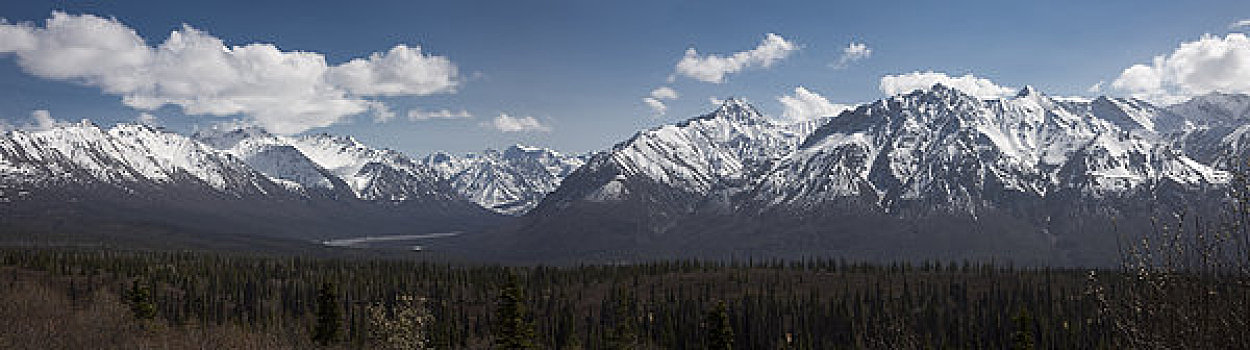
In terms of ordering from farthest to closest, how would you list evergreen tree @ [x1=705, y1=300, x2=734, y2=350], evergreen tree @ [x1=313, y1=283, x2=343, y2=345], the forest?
evergreen tree @ [x1=313, y1=283, x2=343, y2=345] < evergreen tree @ [x1=705, y1=300, x2=734, y2=350] < the forest

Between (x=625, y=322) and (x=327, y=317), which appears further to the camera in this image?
(x=625, y=322)

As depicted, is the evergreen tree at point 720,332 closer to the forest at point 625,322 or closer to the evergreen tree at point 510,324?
the forest at point 625,322

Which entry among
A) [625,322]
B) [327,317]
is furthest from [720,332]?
[327,317]

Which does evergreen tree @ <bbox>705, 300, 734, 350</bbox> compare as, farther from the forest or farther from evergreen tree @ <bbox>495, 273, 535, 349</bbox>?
evergreen tree @ <bbox>495, 273, 535, 349</bbox>

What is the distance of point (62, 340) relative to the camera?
92.3 m

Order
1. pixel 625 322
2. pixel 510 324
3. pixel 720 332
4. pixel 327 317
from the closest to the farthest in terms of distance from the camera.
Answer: pixel 510 324 < pixel 720 332 < pixel 327 317 < pixel 625 322

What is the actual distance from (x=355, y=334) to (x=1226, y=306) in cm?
16745

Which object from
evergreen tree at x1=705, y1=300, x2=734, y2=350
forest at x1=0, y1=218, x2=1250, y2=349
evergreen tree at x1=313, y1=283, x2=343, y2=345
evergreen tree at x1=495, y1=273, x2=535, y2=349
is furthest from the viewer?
evergreen tree at x1=313, y1=283, x2=343, y2=345

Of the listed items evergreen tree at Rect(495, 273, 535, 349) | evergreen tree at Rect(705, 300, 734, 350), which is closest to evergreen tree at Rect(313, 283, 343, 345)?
evergreen tree at Rect(495, 273, 535, 349)

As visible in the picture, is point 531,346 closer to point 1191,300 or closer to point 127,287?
point 1191,300

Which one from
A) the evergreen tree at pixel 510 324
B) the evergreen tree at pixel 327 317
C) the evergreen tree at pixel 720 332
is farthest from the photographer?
the evergreen tree at pixel 327 317

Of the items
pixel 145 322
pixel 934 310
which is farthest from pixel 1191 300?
pixel 934 310

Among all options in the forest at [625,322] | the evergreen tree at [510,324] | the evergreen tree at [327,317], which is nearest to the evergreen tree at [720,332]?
the forest at [625,322]

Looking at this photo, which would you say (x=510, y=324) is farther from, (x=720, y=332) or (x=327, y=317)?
(x=327, y=317)
